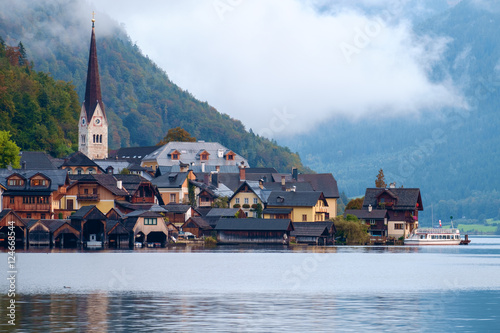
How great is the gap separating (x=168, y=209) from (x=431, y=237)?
1676 inches

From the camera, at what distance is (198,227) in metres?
128

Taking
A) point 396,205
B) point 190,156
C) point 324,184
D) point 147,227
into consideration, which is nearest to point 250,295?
point 147,227

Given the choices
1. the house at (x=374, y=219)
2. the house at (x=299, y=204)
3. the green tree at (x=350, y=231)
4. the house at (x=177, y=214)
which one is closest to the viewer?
the house at (x=177, y=214)

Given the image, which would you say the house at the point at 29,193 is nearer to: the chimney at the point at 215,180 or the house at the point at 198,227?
the house at the point at 198,227

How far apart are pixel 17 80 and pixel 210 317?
464 feet

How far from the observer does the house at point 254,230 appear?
414 feet

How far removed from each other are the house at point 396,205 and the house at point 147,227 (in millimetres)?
36344

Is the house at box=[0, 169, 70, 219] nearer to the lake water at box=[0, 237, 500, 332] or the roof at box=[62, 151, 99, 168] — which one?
the lake water at box=[0, 237, 500, 332]

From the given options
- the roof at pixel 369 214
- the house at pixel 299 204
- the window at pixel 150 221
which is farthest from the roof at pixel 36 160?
the roof at pixel 369 214

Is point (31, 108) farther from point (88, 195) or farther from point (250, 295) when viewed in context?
point (250, 295)

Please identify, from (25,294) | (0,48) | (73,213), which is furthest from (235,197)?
(25,294)

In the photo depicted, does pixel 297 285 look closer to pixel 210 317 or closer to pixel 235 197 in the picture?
pixel 210 317

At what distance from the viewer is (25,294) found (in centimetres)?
5100

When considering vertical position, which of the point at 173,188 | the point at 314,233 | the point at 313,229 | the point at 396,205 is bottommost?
the point at 314,233
